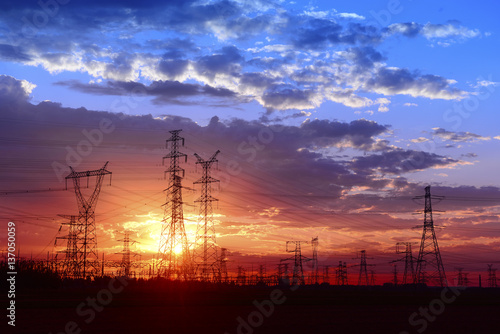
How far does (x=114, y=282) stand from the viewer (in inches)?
4793

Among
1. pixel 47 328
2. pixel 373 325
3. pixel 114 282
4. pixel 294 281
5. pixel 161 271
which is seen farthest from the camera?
pixel 294 281

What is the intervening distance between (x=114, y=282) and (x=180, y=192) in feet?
155

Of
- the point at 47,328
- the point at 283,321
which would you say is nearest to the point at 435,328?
the point at 283,321

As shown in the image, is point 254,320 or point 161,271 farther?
point 161,271

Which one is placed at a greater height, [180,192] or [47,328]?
[180,192]

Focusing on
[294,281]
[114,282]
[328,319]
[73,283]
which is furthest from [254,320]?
[294,281]

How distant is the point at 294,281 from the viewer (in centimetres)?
16612

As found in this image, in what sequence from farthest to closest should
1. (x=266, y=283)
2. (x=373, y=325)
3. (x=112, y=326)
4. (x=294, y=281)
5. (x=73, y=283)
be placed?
(x=266, y=283)
(x=294, y=281)
(x=73, y=283)
(x=373, y=325)
(x=112, y=326)

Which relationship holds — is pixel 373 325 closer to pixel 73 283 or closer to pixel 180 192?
pixel 180 192

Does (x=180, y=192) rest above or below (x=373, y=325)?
above

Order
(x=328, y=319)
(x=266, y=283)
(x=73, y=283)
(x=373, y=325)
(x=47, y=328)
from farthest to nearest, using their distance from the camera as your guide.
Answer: (x=266, y=283) < (x=73, y=283) < (x=328, y=319) < (x=373, y=325) < (x=47, y=328)

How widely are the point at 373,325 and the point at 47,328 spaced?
22176 mm

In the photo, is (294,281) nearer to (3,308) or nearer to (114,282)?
(114,282)

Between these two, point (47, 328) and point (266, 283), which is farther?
point (266, 283)
